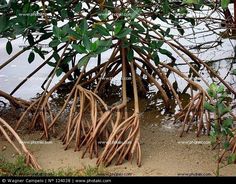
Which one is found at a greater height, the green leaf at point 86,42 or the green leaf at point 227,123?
the green leaf at point 86,42

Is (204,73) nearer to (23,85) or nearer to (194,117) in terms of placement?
(194,117)

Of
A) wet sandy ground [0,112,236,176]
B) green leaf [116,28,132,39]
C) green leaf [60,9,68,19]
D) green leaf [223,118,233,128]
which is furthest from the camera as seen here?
green leaf [60,9,68,19]

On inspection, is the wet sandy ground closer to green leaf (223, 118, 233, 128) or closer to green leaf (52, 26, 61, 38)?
green leaf (223, 118, 233, 128)

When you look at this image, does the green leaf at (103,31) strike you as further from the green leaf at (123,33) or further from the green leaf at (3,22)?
the green leaf at (3,22)

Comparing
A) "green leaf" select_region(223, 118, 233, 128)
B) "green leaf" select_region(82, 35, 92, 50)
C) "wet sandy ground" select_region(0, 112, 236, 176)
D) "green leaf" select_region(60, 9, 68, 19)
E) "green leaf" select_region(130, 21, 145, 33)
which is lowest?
"wet sandy ground" select_region(0, 112, 236, 176)

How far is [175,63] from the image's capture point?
561 cm

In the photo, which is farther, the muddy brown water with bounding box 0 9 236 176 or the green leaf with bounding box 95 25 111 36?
the green leaf with bounding box 95 25 111 36

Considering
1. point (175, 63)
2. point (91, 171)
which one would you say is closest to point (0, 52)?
point (175, 63)

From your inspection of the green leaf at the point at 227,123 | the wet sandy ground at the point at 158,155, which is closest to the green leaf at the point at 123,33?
the wet sandy ground at the point at 158,155

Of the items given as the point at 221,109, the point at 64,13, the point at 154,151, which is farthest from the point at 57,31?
the point at 221,109

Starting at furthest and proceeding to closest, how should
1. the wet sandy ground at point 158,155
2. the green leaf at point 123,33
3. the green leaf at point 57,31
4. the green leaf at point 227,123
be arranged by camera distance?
1. the green leaf at point 57,31
2. the green leaf at point 123,33
3. the wet sandy ground at point 158,155
4. the green leaf at point 227,123

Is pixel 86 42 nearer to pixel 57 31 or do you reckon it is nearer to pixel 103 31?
pixel 103 31

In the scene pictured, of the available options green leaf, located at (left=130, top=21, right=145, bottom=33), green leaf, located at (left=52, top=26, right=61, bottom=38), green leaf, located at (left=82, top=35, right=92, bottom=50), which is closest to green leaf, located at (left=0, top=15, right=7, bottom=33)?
green leaf, located at (left=52, top=26, right=61, bottom=38)

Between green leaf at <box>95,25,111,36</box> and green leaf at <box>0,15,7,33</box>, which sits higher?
green leaf at <box>0,15,7,33</box>
